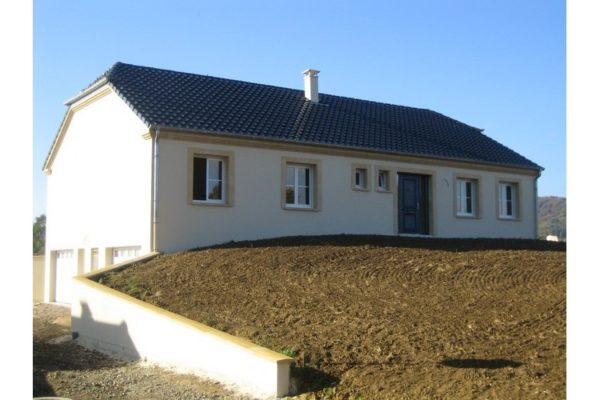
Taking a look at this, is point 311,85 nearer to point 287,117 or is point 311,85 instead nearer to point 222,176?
point 287,117

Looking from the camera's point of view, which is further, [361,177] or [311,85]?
[311,85]

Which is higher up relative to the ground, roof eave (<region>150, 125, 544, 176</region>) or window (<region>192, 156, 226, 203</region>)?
roof eave (<region>150, 125, 544, 176</region>)

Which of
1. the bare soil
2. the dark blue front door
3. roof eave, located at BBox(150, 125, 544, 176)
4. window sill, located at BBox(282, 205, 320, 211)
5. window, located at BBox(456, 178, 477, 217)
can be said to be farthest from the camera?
window, located at BBox(456, 178, 477, 217)

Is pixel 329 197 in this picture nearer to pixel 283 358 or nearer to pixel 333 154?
pixel 333 154

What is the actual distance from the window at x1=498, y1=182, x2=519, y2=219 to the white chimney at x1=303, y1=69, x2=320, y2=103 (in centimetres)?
746

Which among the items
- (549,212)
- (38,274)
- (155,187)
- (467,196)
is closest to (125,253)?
(155,187)

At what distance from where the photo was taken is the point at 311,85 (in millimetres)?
23453

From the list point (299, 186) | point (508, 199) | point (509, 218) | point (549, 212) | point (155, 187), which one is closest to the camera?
point (155, 187)

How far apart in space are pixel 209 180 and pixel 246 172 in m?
1.04

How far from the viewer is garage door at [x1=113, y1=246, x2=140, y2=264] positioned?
58.6 feet

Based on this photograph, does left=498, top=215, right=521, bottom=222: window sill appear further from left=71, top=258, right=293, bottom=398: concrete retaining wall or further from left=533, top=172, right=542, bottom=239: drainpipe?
left=71, top=258, right=293, bottom=398: concrete retaining wall

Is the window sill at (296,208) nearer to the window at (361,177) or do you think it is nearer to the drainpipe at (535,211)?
the window at (361,177)

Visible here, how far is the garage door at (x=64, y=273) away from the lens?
71.4ft

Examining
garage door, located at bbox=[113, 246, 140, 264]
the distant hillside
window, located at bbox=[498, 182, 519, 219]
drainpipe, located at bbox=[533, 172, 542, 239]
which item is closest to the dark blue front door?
window, located at bbox=[498, 182, 519, 219]
